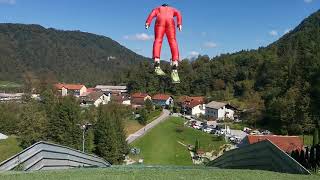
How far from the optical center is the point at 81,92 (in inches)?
5335

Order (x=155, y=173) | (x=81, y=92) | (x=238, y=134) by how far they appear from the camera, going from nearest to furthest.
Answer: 1. (x=155, y=173)
2. (x=238, y=134)
3. (x=81, y=92)

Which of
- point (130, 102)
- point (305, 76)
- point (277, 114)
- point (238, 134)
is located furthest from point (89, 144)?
point (130, 102)

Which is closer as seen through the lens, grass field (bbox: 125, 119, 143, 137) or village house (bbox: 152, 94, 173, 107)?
grass field (bbox: 125, 119, 143, 137)

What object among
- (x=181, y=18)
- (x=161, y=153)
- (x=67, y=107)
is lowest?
(x=161, y=153)

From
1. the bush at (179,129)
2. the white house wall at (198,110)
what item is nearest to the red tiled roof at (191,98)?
the white house wall at (198,110)

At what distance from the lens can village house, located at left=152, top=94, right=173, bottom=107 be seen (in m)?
95.8

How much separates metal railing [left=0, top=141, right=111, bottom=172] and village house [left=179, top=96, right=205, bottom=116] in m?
78.4

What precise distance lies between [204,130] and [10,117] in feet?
94.2

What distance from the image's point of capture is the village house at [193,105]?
95375 mm

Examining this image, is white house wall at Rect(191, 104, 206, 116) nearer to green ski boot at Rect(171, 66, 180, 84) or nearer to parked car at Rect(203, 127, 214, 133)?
parked car at Rect(203, 127, 214, 133)

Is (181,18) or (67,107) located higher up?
(181,18)

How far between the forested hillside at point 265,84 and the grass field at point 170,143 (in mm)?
6537

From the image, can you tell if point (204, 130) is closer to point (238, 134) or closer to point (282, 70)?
point (238, 134)

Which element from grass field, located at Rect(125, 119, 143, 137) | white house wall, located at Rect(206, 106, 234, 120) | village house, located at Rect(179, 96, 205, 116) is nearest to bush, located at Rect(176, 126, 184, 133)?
grass field, located at Rect(125, 119, 143, 137)
